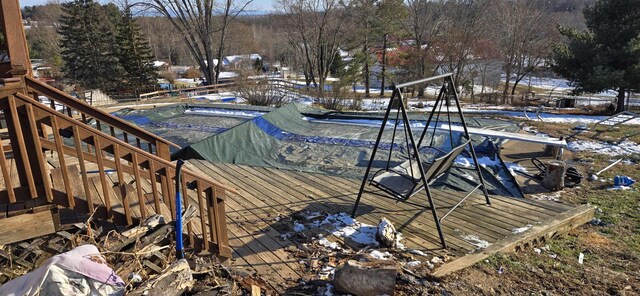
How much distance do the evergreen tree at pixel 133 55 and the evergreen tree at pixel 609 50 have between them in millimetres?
26989

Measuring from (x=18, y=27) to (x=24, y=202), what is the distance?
1329 mm

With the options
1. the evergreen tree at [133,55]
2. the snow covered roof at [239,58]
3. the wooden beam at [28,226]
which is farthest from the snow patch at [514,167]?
the snow covered roof at [239,58]

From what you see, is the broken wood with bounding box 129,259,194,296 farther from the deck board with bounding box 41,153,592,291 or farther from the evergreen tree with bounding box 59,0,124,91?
the evergreen tree with bounding box 59,0,124,91

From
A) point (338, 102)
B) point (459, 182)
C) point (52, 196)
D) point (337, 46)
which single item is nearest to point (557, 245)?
point (459, 182)

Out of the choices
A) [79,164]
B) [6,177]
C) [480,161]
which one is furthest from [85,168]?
[480,161]

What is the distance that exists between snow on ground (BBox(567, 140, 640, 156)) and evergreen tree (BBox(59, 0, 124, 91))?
29.8 meters

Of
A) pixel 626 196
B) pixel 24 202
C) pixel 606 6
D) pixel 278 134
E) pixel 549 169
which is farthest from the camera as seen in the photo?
pixel 606 6

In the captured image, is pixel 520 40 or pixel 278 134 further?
pixel 520 40

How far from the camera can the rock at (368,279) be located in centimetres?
265

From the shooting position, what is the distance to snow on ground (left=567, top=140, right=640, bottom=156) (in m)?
7.67

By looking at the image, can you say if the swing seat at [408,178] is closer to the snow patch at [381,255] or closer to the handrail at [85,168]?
the snow patch at [381,255]

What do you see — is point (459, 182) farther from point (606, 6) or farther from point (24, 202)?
point (606, 6)

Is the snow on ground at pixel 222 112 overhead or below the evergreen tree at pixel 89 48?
below

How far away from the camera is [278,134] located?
7.79 m
